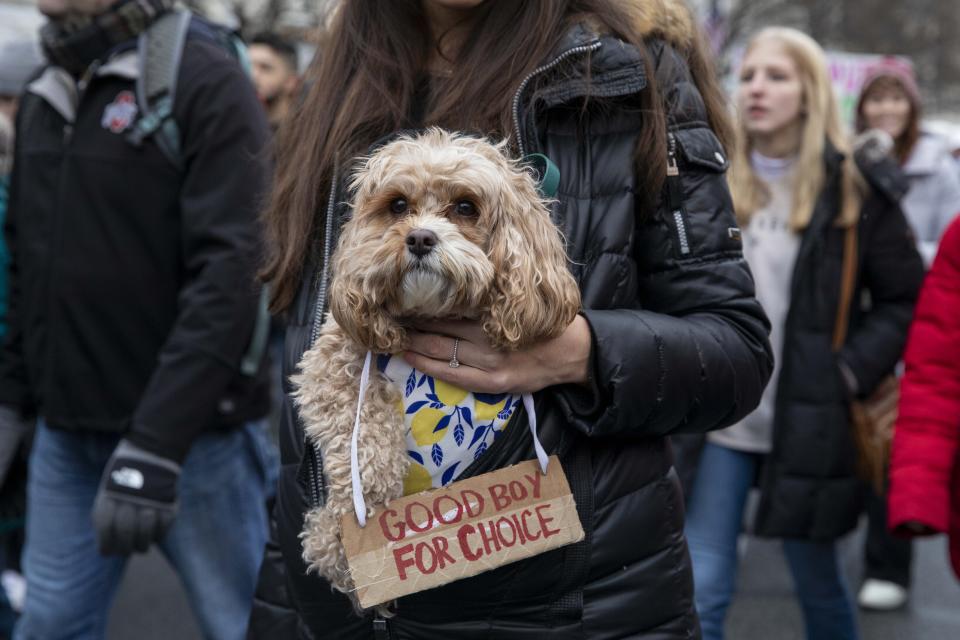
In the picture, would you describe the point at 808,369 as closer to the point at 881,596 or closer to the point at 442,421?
the point at 881,596

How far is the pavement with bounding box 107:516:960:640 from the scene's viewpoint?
5363 millimetres

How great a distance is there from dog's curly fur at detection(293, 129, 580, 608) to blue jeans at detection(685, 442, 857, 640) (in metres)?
2.27

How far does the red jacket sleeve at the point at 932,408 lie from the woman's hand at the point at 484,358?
4.79 feet

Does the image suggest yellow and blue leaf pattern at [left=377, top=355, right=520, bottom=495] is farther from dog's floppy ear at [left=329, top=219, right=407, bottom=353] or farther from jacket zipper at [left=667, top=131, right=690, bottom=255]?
jacket zipper at [left=667, top=131, right=690, bottom=255]

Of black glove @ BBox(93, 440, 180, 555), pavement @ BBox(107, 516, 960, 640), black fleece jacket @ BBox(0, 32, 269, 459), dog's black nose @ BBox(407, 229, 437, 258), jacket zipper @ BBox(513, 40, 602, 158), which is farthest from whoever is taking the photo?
pavement @ BBox(107, 516, 960, 640)

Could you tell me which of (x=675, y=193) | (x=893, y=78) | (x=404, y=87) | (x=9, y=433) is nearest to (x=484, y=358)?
Answer: (x=675, y=193)

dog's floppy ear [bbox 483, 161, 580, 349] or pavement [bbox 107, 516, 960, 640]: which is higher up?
dog's floppy ear [bbox 483, 161, 580, 349]

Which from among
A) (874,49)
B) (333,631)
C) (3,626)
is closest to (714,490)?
(333,631)

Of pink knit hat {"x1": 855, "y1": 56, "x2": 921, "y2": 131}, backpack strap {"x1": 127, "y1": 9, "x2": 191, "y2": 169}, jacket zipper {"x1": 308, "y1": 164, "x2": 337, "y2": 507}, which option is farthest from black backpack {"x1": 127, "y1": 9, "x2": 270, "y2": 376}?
pink knit hat {"x1": 855, "y1": 56, "x2": 921, "y2": 131}

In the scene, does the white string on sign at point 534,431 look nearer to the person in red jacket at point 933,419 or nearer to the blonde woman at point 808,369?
the person in red jacket at point 933,419

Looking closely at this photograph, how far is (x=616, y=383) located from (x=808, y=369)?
2.36 m

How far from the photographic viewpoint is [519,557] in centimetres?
186

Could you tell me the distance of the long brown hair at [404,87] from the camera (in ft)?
6.68

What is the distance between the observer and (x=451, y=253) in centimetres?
171
